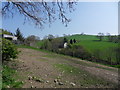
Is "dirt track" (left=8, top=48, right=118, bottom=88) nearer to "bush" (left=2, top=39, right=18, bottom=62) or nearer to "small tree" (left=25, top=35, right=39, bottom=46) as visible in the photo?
"bush" (left=2, top=39, right=18, bottom=62)

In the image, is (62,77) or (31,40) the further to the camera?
(31,40)

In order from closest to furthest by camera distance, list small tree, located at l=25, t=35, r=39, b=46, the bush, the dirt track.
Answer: the dirt track, the bush, small tree, located at l=25, t=35, r=39, b=46

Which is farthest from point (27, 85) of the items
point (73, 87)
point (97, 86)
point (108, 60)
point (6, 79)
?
point (108, 60)

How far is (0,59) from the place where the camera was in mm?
4543

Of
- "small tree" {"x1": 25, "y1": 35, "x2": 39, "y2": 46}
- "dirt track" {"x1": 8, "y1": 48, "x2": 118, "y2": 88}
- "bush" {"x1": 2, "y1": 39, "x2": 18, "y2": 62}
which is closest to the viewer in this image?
"dirt track" {"x1": 8, "y1": 48, "x2": 118, "y2": 88}

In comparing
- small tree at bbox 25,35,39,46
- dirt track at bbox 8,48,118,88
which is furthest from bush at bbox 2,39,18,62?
small tree at bbox 25,35,39,46

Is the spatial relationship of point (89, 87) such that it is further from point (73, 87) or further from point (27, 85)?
point (27, 85)

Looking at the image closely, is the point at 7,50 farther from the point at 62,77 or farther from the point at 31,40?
the point at 31,40

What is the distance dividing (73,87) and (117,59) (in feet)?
42.2

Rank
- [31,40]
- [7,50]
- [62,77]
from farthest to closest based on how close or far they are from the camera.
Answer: [31,40] < [7,50] < [62,77]

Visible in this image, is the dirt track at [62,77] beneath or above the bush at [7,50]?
beneath

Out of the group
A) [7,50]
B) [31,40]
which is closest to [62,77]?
[7,50]

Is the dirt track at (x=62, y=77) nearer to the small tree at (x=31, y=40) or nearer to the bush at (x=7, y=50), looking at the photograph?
the bush at (x=7, y=50)

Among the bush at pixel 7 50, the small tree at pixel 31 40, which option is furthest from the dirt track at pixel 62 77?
the small tree at pixel 31 40
